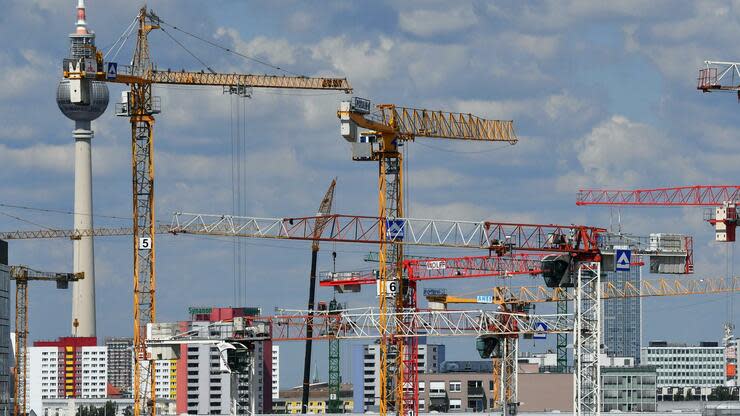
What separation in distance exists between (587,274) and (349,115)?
3419 cm

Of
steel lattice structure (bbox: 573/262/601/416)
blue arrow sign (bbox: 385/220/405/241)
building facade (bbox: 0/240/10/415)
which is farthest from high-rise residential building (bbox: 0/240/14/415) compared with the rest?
steel lattice structure (bbox: 573/262/601/416)

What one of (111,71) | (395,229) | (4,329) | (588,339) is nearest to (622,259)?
(588,339)

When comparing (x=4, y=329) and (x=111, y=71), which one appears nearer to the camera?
(x=4, y=329)

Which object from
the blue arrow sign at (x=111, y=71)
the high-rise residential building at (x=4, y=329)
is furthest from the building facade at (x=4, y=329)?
the blue arrow sign at (x=111, y=71)

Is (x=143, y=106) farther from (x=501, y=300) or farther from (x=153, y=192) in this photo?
(x=501, y=300)

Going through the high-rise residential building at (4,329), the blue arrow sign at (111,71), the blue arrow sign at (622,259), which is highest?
the blue arrow sign at (111,71)

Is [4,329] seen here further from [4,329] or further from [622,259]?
[622,259]

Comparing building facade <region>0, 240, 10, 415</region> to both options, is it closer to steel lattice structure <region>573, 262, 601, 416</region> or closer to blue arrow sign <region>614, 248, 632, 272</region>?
steel lattice structure <region>573, 262, 601, 416</region>

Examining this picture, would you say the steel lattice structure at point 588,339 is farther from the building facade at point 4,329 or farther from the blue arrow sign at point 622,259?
the building facade at point 4,329

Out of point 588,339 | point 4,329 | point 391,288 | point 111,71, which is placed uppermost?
point 111,71

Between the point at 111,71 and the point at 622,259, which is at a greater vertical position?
the point at 111,71

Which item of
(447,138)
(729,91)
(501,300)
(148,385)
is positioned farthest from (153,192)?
(729,91)

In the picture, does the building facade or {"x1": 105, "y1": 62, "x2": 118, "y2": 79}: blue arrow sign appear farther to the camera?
{"x1": 105, "y1": 62, "x2": 118, "y2": 79}: blue arrow sign

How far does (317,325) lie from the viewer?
15788 cm
